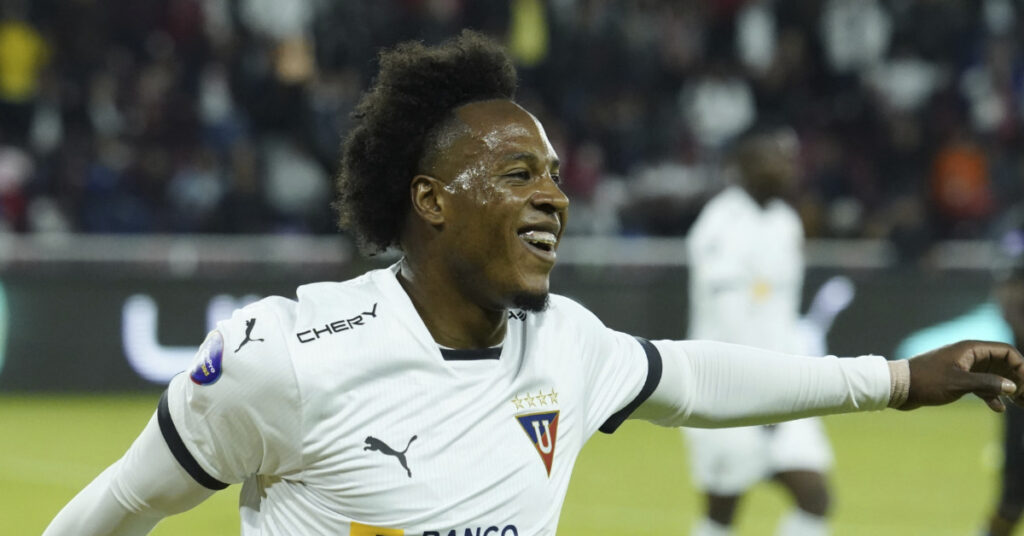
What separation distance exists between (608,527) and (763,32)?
9.87 metres

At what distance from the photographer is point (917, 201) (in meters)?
16.3

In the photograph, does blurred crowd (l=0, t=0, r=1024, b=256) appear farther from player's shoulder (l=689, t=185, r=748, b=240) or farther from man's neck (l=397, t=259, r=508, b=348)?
man's neck (l=397, t=259, r=508, b=348)

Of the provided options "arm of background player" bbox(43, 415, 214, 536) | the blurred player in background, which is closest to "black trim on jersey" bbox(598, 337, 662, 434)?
"arm of background player" bbox(43, 415, 214, 536)

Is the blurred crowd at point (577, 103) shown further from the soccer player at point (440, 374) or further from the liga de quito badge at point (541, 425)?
the liga de quito badge at point (541, 425)

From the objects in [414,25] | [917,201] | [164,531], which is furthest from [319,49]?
[164,531]

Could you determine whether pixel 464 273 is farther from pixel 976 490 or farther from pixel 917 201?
pixel 917 201

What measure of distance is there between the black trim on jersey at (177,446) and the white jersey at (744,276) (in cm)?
512

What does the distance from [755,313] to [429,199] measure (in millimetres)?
4904

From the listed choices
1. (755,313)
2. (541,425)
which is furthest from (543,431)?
(755,313)

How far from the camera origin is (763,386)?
3.54 m

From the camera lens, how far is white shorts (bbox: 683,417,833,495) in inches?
291

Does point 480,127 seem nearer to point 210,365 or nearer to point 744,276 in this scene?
point 210,365

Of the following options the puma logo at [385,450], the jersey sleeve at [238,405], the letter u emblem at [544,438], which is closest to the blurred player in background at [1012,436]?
the letter u emblem at [544,438]

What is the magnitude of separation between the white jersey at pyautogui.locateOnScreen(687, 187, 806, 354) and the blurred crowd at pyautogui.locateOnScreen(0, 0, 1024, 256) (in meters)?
6.71
